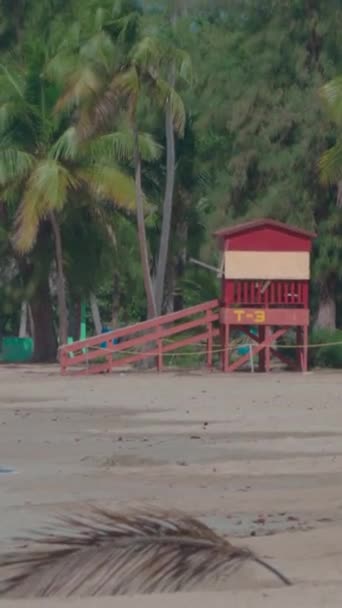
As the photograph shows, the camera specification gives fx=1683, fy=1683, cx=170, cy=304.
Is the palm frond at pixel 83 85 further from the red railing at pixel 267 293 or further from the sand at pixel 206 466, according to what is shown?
the sand at pixel 206 466

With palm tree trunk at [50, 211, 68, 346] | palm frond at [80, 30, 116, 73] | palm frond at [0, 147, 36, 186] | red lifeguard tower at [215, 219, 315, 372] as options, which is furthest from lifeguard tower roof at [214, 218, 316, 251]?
palm frond at [0, 147, 36, 186]

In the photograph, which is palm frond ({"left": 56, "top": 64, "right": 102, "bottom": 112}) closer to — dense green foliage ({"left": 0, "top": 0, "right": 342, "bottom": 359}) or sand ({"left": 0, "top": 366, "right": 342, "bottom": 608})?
dense green foliage ({"left": 0, "top": 0, "right": 342, "bottom": 359})

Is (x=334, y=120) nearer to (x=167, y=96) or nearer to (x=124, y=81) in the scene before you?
(x=167, y=96)

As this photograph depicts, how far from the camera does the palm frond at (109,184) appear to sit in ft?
142

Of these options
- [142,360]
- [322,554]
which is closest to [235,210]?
[142,360]

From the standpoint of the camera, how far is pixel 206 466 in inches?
597

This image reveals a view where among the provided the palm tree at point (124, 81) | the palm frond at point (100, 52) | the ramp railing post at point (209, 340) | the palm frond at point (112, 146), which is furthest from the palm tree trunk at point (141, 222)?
the ramp railing post at point (209, 340)

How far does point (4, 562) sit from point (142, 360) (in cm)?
3600

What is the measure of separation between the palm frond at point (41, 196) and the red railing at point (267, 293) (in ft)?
24.2

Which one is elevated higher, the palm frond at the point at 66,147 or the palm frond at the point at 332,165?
the palm frond at the point at 66,147

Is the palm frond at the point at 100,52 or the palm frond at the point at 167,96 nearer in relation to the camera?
the palm frond at the point at 167,96

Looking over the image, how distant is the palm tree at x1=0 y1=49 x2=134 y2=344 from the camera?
141 feet

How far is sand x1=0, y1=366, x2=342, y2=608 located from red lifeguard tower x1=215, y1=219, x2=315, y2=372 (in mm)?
6992

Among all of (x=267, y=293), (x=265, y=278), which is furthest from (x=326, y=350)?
(x=265, y=278)
